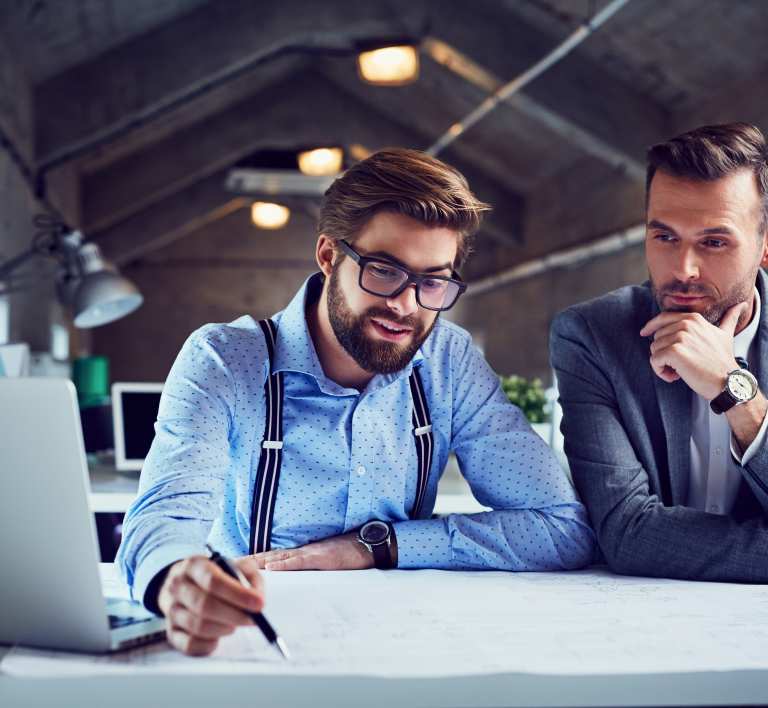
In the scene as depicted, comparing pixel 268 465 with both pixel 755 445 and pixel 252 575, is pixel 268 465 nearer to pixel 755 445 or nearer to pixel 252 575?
pixel 252 575

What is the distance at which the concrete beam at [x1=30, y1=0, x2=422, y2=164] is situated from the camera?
293 inches

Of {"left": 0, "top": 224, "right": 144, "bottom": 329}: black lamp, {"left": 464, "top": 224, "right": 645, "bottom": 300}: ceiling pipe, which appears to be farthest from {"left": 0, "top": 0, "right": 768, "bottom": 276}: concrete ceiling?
{"left": 0, "top": 224, "right": 144, "bottom": 329}: black lamp

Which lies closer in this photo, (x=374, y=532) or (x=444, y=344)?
(x=374, y=532)

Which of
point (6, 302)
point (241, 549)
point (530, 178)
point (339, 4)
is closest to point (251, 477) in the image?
point (241, 549)

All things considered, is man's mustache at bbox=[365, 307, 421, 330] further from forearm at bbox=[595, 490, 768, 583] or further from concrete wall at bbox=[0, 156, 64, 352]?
concrete wall at bbox=[0, 156, 64, 352]

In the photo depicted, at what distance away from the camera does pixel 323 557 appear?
65.1 inches

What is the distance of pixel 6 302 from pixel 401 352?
5.45m

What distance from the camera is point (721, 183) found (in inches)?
73.9

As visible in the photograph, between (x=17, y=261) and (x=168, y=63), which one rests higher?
(x=168, y=63)

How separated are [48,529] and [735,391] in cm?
132

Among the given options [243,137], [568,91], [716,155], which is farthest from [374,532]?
[243,137]

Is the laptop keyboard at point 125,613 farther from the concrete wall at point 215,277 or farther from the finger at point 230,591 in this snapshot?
the concrete wall at point 215,277

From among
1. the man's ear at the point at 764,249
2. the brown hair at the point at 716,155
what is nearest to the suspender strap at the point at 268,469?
the brown hair at the point at 716,155

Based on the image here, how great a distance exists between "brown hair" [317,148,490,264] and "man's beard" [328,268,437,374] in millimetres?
174
